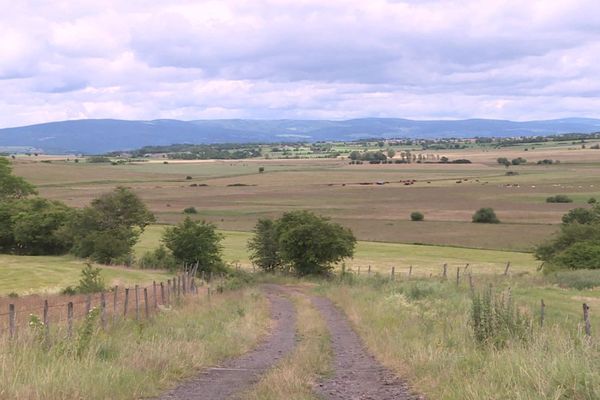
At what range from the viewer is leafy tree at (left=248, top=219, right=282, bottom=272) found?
61.1 m

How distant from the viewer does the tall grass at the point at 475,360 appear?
7902mm

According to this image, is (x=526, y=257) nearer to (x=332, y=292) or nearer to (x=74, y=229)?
(x=332, y=292)

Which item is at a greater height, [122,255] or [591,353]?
[591,353]

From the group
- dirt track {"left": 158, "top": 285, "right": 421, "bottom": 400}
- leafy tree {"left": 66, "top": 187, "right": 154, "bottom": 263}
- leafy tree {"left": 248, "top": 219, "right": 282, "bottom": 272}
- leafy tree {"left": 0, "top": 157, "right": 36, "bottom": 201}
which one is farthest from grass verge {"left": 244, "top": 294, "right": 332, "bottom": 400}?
leafy tree {"left": 0, "top": 157, "right": 36, "bottom": 201}

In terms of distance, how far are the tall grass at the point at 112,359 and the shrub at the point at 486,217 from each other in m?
83.7

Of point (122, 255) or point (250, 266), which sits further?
point (250, 266)

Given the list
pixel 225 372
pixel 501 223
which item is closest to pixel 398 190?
pixel 501 223

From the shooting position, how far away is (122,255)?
5681 cm

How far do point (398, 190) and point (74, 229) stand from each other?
101m

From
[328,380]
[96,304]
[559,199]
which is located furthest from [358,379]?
[559,199]

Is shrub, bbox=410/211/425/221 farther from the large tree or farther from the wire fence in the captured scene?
the wire fence

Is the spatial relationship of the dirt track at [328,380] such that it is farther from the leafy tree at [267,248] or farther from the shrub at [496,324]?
the leafy tree at [267,248]

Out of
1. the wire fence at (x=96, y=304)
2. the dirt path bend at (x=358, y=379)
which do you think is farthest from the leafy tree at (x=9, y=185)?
the dirt path bend at (x=358, y=379)

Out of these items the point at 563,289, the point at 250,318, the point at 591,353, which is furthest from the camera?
the point at 563,289
